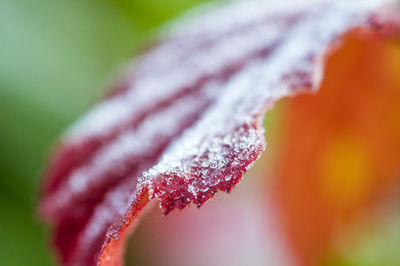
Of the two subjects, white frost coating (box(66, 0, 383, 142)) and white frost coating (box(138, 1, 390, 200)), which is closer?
white frost coating (box(138, 1, 390, 200))

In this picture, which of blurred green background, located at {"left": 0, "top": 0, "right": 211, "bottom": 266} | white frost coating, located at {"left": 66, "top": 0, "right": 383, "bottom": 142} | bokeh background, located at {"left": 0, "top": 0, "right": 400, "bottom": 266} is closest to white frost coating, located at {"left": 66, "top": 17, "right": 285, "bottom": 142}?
white frost coating, located at {"left": 66, "top": 0, "right": 383, "bottom": 142}

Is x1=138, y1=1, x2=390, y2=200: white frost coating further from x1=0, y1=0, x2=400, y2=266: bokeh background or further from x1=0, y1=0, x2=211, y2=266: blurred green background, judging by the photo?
x1=0, y1=0, x2=211, y2=266: blurred green background

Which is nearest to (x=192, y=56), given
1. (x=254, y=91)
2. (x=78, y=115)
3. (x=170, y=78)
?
(x=170, y=78)

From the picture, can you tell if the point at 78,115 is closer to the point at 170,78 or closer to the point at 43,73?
the point at 43,73

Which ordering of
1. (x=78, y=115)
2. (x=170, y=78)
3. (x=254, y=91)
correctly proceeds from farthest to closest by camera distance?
(x=78, y=115) < (x=170, y=78) < (x=254, y=91)

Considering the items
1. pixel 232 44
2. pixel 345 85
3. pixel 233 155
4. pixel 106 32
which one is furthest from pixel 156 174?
pixel 106 32

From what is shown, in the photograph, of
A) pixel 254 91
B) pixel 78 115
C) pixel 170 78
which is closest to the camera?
pixel 254 91
